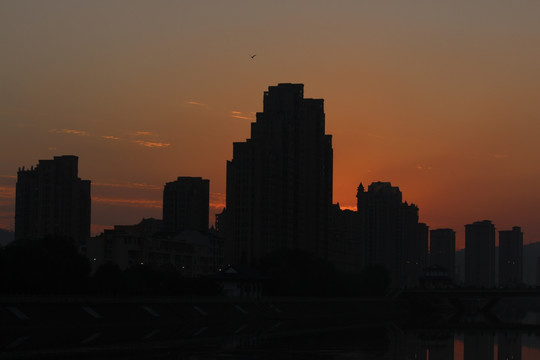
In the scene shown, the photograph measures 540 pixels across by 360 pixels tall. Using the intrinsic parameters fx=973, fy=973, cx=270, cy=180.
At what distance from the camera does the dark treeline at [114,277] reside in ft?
387

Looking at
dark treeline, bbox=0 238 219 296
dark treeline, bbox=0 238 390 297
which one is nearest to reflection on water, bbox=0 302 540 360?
dark treeline, bbox=0 238 219 296

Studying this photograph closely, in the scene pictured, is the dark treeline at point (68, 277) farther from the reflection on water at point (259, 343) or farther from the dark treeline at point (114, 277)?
the reflection on water at point (259, 343)

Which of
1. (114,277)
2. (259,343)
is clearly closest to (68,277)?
(114,277)

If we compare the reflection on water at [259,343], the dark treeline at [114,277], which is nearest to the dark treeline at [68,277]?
the dark treeline at [114,277]

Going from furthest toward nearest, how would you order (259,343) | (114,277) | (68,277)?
(114,277) < (68,277) < (259,343)

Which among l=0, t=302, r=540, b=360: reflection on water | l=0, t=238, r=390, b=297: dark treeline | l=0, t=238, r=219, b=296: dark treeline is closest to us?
l=0, t=302, r=540, b=360: reflection on water

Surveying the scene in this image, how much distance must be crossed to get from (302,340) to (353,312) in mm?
82338

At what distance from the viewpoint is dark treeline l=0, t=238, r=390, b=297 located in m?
118

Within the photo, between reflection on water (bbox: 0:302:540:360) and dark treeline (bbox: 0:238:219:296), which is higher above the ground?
dark treeline (bbox: 0:238:219:296)

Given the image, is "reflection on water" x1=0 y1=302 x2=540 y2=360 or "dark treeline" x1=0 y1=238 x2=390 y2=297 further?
"dark treeline" x1=0 y1=238 x2=390 y2=297

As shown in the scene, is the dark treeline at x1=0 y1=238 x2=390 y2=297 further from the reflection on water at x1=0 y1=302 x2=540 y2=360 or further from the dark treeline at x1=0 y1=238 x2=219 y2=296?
the reflection on water at x1=0 y1=302 x2=540 y2=360

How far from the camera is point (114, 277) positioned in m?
138

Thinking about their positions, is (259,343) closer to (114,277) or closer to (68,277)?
(68,277)

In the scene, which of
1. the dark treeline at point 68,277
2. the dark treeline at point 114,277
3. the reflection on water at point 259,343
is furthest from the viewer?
the dark treeline at point 114,277
